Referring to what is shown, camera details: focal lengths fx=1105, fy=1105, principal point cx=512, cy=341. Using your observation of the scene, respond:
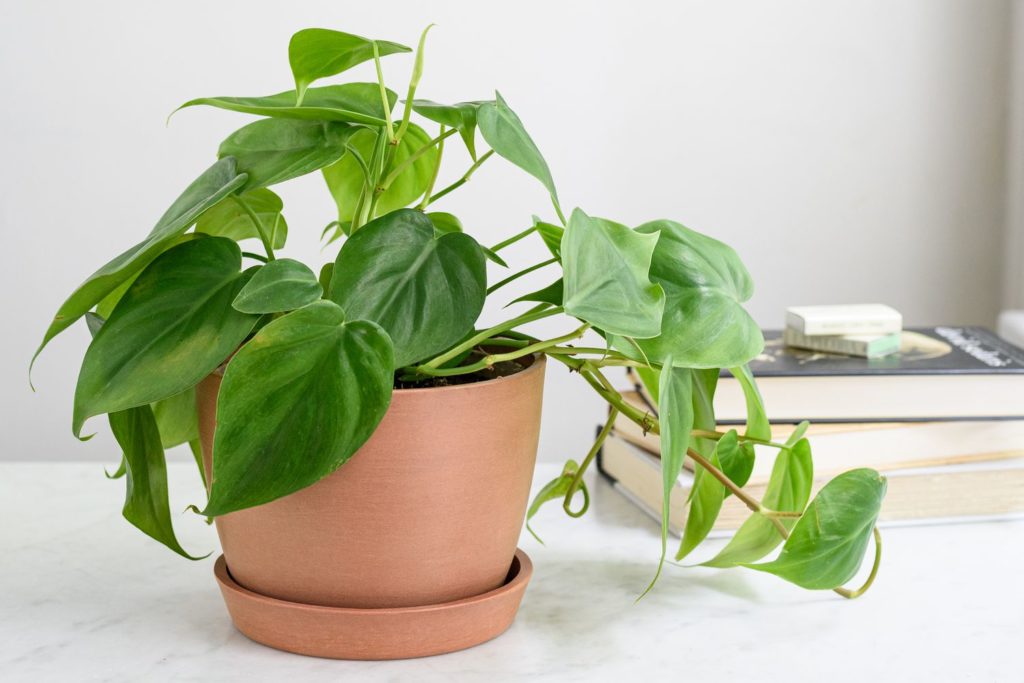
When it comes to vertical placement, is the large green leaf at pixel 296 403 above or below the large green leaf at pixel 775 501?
above

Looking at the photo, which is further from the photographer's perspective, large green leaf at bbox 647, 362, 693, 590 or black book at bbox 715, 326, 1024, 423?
black book at bbox 715, 326, 1024, 423

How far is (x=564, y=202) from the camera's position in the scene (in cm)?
165

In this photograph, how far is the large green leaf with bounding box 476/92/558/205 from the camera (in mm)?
441

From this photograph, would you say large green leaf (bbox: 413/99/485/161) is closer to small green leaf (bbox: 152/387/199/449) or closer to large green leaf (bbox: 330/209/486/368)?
large green leaf (bbox: 330/209/486/368)

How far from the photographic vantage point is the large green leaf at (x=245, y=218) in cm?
61

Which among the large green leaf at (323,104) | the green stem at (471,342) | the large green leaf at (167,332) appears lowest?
the green stem at (471,342)

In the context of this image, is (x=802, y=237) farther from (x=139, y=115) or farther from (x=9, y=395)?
(x=9, y=395)

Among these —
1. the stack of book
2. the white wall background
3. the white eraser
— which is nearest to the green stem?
the stack of book

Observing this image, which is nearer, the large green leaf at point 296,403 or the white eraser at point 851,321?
the large green leaf at point 296,403

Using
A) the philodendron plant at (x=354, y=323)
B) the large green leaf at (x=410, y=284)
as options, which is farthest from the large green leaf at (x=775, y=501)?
the large green leaf at (x=410, y=284)

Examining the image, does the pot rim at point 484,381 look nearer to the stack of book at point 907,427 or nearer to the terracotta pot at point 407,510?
the terracotta pot at point 407,510

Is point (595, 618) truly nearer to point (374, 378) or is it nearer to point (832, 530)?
point (832, 530)

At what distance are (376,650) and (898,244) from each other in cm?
132

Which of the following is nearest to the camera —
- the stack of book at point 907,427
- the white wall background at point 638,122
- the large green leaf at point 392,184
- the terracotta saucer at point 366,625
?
the terracotta saucer at point 366,625
